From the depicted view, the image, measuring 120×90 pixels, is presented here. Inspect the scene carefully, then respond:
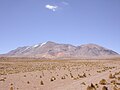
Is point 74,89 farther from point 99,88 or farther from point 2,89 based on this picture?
point 2,89

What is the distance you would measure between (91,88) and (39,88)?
5677 millimetres

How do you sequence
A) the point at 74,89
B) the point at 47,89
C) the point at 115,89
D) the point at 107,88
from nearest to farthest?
the point at 115,89 → the point at 107,88 → the point at 74,89 → the point at 47,89

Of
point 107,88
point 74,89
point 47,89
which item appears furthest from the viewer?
point 47,89

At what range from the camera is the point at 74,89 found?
17.8 m

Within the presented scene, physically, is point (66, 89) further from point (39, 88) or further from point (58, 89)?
point (39, 88)

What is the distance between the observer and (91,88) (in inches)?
643

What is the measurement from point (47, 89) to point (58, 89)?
4.51ft

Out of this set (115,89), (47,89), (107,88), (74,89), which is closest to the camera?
(115,89)

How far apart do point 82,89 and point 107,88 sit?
177 centimetres

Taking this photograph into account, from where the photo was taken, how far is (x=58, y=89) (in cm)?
1869

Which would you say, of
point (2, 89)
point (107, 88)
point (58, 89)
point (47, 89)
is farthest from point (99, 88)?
point (2, 89)

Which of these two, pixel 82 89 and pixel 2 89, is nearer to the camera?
pixel 82 89

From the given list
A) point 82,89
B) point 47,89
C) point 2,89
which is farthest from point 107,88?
point 2,89

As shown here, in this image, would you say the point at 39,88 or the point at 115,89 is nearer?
the point at 115,89
